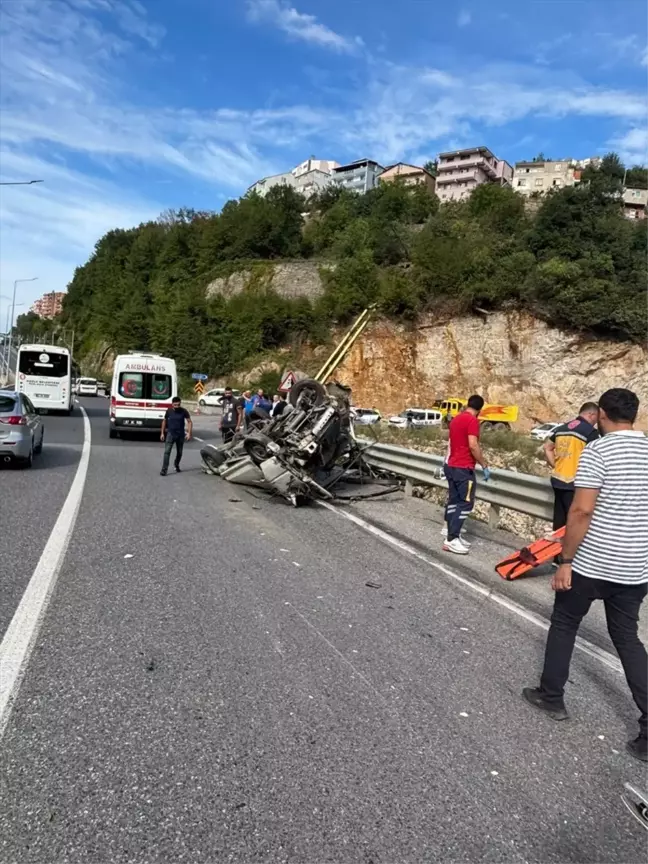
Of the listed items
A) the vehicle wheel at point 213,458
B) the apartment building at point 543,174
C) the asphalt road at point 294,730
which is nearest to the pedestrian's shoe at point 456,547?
the asphalt road at point 294,730

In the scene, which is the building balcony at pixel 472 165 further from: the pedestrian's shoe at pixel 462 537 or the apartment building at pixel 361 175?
the pedestrian's shoe at pixel 462 537

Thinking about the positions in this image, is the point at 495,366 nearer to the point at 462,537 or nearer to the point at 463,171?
the point at 462,537

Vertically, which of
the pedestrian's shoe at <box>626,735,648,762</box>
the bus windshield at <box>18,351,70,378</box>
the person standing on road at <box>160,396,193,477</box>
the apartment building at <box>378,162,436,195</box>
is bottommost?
the pedestrian's shoe at <box>626,735,648,762</box>

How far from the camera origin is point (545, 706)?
369cm

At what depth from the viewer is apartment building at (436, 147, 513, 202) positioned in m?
103

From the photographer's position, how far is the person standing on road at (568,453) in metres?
6.84

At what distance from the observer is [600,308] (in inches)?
1495

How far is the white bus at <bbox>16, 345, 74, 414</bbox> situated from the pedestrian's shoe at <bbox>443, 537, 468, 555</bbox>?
80.2 ft

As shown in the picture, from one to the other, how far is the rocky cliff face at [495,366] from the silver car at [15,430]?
107ft

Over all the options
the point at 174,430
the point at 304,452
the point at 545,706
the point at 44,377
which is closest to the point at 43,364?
the point at 44,377

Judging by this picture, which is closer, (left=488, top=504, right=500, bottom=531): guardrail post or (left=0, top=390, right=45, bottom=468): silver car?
(left=488, top=504, right=500, bottom=531): guardrail post

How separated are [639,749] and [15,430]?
11.0 metres

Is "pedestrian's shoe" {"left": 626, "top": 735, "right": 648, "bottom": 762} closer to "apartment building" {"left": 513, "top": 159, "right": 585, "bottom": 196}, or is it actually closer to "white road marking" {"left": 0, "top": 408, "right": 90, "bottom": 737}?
"white road marking" {"left": 0, "top": 408, "right": 90, "bottom": 737}

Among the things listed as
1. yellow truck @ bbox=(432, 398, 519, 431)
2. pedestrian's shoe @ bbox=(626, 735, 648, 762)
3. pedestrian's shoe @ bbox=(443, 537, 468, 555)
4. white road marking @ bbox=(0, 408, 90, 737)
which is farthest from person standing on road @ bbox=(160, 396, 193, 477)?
yellow truck @ bbox=(432, 398, 519, 431)
